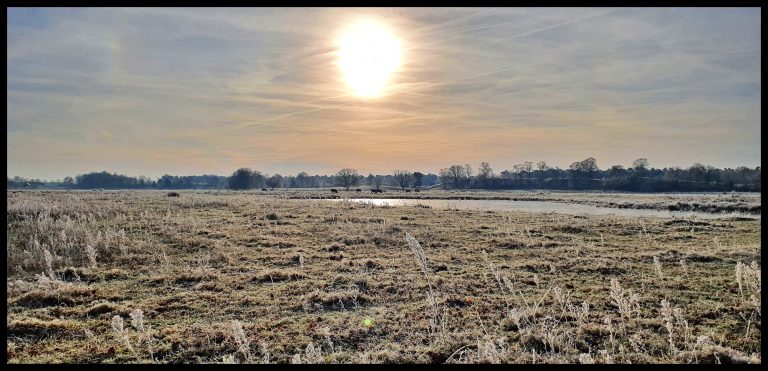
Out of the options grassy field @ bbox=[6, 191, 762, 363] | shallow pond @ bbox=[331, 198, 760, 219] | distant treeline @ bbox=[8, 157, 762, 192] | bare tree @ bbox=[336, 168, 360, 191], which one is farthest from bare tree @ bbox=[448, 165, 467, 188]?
grassy field @ bbox=[6, 191, 762, 363]

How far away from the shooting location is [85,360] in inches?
326

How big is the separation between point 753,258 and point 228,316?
2055 cm

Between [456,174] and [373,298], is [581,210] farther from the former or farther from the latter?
[456,174]

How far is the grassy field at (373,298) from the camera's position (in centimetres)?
864

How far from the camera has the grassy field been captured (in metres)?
8.64

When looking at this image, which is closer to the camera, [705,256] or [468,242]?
[705,256]

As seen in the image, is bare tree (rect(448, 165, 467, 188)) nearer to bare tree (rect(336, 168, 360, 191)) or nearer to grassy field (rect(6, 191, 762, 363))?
bare tree (rect(336, 168, 360, 191))

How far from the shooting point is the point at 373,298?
12602mm

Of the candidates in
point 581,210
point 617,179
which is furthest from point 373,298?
point 617,179

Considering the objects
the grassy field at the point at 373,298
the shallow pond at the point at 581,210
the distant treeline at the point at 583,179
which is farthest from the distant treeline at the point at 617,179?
the grassy field at the point at 373,298

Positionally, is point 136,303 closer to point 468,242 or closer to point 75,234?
point 75,234

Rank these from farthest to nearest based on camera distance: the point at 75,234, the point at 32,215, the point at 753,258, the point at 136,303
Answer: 1. the point at 32,215
2. the point at 75,234
3. the point at 753,258
4. the point at 136,303

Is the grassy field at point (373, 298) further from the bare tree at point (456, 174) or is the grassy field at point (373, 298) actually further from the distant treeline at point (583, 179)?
the bare tree at point (456, 174)
